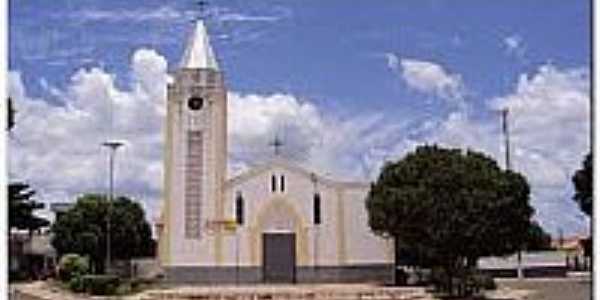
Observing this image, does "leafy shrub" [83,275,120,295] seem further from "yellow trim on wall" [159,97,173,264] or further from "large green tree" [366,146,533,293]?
"yellow trim on wall" [159,97,173,264]

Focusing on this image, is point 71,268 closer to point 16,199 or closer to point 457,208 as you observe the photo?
point 457,208

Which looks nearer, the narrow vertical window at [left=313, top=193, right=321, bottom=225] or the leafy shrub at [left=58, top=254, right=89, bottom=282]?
the leafy shrub at [left=58, top=254, right=89, bottom=282]

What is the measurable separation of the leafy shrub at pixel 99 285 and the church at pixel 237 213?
485cm

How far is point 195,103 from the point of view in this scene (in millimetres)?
24094

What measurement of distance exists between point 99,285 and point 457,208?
239 inches

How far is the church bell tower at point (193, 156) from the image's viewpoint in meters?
24.0

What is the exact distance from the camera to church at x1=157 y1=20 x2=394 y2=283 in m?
24.0

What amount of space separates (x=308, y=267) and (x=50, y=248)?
8.23 m

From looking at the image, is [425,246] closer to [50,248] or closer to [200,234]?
[200,234]

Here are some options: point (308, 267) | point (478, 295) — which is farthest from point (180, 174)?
point (478, 295)

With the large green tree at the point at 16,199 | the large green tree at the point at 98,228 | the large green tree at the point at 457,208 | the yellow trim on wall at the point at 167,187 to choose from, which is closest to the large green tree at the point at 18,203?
the large green tree at the point at 16,199

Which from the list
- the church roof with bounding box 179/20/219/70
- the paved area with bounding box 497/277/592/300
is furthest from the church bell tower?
the paved area with bounding box 497/277/592/300

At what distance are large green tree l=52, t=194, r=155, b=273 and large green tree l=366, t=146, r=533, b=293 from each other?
816 centimetres

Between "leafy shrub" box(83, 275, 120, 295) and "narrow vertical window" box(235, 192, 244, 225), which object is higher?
"narrow vertical window" box(235, 192, 244, 225)
